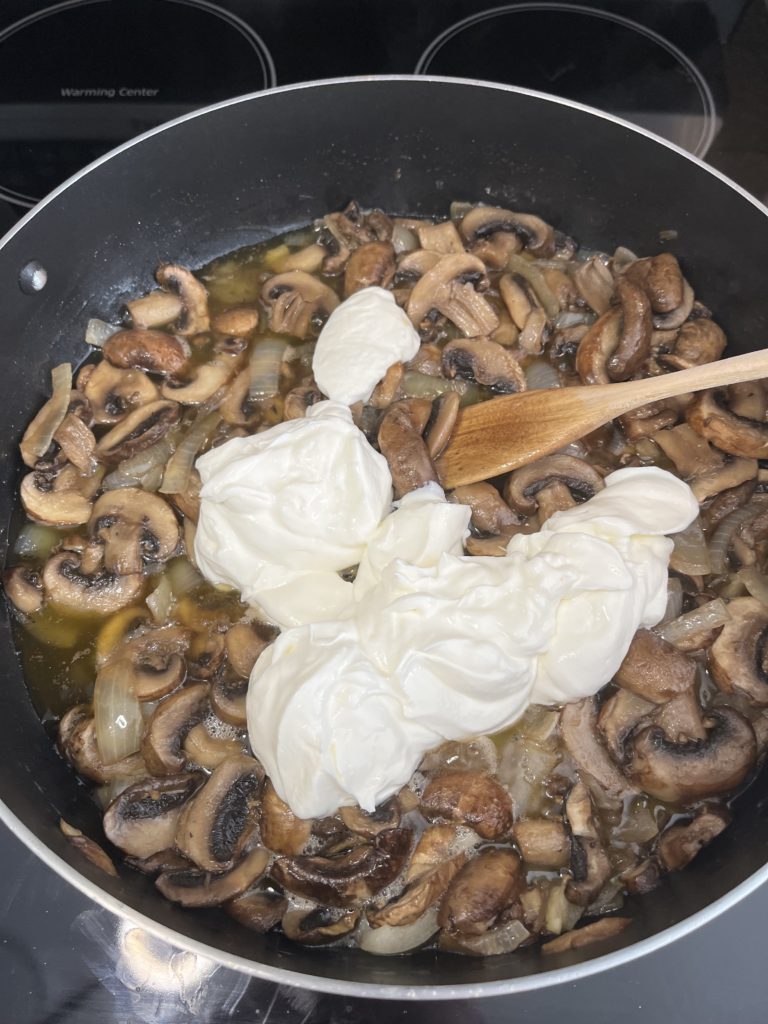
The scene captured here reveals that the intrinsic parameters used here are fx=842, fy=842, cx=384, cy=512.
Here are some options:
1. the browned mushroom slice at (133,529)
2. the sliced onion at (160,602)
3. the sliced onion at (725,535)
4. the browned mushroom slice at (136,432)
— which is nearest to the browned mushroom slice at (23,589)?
the browned mushroom slice at (133,529)

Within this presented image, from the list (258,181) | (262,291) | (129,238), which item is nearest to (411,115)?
(258,181)

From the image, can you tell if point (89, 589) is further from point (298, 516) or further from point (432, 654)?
point (432, 654)

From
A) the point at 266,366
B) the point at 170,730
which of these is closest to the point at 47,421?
the point at 266,366

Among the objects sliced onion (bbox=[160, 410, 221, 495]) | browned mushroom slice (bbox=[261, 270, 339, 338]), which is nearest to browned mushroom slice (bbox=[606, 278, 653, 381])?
browned mushroom slice (bbox=[261, 270, 339, 338])

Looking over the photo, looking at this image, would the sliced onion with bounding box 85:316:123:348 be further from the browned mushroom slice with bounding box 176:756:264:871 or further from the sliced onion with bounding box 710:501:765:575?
the sliced onion with bounding box 710:501:765:575

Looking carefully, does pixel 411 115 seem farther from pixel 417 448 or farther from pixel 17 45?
pixel 17 45
